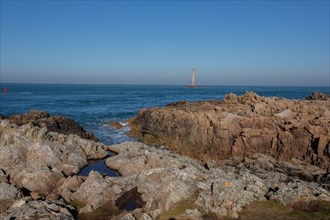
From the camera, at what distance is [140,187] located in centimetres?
1892


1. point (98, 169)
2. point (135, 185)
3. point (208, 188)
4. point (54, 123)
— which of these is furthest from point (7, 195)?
point (54, 123)

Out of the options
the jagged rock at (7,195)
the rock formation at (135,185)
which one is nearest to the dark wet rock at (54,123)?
the rock formation at (135,185)

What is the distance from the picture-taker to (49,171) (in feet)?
71.1

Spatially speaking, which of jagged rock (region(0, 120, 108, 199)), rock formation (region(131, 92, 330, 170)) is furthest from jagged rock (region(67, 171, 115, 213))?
rock formation (region(131, 92, 330, 170))

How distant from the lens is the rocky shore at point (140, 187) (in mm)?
15547

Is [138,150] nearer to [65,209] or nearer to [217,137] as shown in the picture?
[217,137]

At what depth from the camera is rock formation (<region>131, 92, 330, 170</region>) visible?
1111 inches

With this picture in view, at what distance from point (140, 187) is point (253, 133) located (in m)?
15.1

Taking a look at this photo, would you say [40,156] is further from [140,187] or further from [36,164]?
[140,187]

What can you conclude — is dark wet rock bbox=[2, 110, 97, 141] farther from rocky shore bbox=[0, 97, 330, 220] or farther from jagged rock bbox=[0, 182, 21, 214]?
jagged rock bbox=[0, 182, 21, 214]

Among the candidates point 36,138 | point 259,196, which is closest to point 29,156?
point 36,138

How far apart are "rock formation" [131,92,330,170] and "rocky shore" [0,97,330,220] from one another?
182cm

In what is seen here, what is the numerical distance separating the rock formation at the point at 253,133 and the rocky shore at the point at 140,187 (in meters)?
1.82

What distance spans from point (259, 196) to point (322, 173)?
10.8 m
